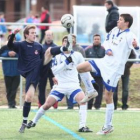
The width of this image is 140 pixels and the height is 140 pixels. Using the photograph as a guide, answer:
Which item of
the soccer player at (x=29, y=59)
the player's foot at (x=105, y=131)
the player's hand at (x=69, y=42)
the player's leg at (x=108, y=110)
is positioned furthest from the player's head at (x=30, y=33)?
the player's foot at (x=105, y=131)

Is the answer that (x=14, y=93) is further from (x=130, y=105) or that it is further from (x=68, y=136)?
(x=68, y=136)

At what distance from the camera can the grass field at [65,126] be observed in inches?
461

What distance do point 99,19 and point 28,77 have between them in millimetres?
10902

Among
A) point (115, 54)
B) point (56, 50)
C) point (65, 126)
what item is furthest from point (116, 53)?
point (65, 126)

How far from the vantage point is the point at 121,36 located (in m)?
11.6

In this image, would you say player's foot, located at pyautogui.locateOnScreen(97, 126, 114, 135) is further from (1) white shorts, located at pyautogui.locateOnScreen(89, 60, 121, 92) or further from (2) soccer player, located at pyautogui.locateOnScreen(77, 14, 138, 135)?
(1) white shorts, located at pyautogui.locateOnScreen(89, 60, 121, 92)

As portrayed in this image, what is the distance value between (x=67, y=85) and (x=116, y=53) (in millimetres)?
1317

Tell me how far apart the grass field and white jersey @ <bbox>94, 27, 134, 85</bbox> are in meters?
1.12

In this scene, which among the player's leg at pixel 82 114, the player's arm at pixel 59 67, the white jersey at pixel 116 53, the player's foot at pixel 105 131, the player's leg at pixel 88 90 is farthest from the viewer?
the player's arm at pixel 59 67

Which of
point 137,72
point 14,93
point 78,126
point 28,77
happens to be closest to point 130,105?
point 137,72

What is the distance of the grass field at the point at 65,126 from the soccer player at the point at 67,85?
32cm

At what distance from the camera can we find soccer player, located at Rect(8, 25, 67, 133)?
475 inches

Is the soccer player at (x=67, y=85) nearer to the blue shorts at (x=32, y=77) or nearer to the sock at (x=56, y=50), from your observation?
the sock at (x=56, y=50)

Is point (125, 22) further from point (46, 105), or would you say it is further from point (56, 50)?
point (46, 105)
